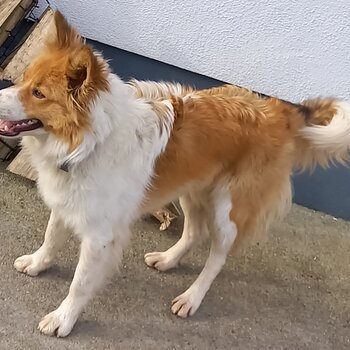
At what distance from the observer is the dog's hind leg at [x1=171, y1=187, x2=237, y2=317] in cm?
310

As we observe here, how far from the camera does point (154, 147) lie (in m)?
2.79

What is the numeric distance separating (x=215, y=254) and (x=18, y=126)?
48.4 inches

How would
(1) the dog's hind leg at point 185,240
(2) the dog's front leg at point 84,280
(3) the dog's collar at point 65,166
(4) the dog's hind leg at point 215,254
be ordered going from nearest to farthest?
(3) the dog's collar at point 65,166 < (2) the dog's front leg at point 84,280 < (4) the dog's hind leg at point 215,254 < (1) the dog's hind leg at point 185,240

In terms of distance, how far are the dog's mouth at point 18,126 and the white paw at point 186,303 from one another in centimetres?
121

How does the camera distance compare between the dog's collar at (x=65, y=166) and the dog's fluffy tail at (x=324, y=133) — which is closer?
the dog's collar at (x=65, y=166)

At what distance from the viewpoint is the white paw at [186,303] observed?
3207 millimetres

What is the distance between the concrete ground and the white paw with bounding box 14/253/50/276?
3 cm

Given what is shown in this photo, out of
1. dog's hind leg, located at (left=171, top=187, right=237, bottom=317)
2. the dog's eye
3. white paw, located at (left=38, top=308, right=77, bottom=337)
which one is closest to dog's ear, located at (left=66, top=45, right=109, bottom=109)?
the dog's eye

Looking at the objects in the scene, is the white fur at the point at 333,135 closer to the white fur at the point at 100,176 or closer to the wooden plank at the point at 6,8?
the white fur at the point at 100,176

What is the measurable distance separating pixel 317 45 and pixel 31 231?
1930mm

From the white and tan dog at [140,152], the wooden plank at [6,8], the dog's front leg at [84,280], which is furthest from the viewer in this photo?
the wooden plank at [6,8]

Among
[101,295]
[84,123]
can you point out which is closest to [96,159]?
[84,123]

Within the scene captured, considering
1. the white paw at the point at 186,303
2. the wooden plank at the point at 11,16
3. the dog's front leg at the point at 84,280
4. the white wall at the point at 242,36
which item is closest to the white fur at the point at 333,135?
the white wall at the point at 242,36

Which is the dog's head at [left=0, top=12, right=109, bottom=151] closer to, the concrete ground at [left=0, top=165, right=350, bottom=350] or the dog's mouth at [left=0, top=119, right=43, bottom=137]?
the dog's mouth at [left=0, top=119, right=43, bottom=137]
